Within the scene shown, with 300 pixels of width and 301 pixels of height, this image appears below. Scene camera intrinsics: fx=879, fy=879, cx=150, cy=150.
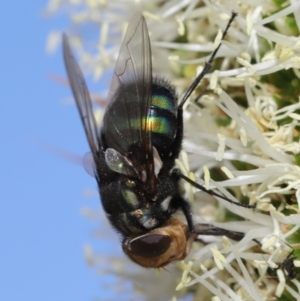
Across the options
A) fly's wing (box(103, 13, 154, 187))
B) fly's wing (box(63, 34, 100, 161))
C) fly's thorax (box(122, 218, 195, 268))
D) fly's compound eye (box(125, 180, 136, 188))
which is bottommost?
fly's thorax (box(122, 218, 195, 268))

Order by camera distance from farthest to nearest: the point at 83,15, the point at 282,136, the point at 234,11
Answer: the point at 83,15
the point at 234,11
the point at 282,136

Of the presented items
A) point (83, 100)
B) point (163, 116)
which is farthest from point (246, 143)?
point (83, 100)

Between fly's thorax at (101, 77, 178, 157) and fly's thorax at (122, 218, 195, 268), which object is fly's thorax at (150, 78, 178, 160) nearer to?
fly's thorax at (101, 77, 178, 157)

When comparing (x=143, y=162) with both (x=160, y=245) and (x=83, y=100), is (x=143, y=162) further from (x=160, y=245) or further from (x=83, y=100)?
(x=83, y=100)

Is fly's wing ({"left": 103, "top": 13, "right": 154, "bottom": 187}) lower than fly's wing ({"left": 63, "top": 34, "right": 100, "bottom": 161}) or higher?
higher

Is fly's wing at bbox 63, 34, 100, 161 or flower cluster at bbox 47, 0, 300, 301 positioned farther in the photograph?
fly's wing at bbox 63, 34, 100, 161

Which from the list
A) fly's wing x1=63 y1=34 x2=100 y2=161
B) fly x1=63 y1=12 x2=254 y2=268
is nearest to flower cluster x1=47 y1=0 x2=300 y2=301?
fly x1=63 y1=12 x2=254 y2=268

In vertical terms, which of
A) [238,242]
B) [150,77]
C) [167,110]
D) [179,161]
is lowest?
[238,242]

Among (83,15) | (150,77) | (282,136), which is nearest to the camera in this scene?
(150,77)

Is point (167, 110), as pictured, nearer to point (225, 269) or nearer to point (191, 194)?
point (191, 194)

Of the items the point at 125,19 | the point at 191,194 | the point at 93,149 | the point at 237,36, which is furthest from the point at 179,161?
the point at 125,19
